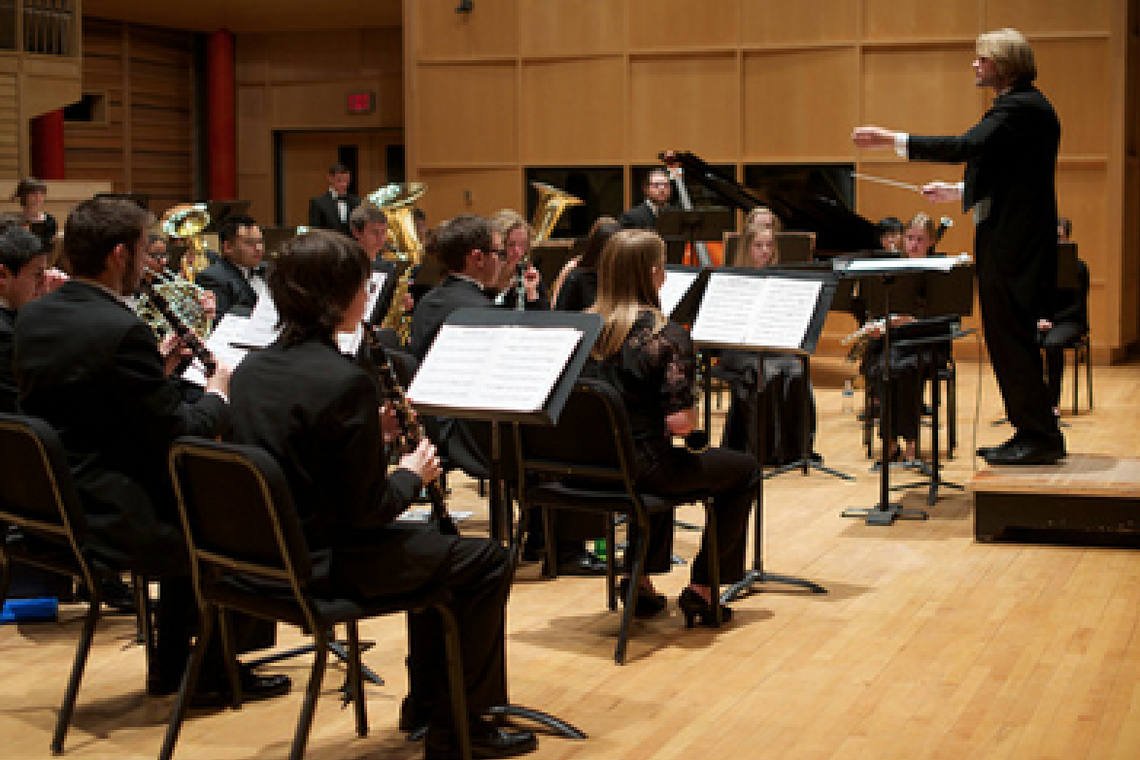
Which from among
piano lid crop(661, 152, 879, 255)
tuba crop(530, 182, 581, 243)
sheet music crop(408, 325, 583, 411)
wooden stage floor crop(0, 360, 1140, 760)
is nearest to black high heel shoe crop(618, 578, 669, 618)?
wooden stage floor crop(0, 360, 1140, 760)

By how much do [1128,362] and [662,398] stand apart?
9078 millimetres

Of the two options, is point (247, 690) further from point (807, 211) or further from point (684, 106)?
point (684, 106)

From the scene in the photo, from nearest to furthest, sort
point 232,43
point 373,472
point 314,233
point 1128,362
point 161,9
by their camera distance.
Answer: point 373,472, point 314,233, point 1128,362, point 161,9, point 232,43

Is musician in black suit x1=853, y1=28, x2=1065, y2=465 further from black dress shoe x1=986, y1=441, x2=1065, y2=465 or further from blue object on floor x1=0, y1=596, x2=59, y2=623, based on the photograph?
blue object on floor x1=0, y1=596, x2=59, y2=623

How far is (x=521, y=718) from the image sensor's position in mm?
3779

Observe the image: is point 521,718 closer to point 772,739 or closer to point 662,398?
point 772,739

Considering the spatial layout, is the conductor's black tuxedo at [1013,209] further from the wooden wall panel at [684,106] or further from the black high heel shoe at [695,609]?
the wooden wall panel at [684,106]

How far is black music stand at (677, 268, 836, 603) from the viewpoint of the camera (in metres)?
5.32

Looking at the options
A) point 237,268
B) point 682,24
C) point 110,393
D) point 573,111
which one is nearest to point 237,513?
point 110,393

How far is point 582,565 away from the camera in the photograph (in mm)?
5395

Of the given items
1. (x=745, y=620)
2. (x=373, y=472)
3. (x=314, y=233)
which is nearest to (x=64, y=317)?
(x=314, y=233)

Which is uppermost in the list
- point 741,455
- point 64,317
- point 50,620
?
point 64,317

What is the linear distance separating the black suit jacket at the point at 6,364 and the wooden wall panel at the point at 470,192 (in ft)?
30.7

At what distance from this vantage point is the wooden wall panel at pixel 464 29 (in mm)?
13422
